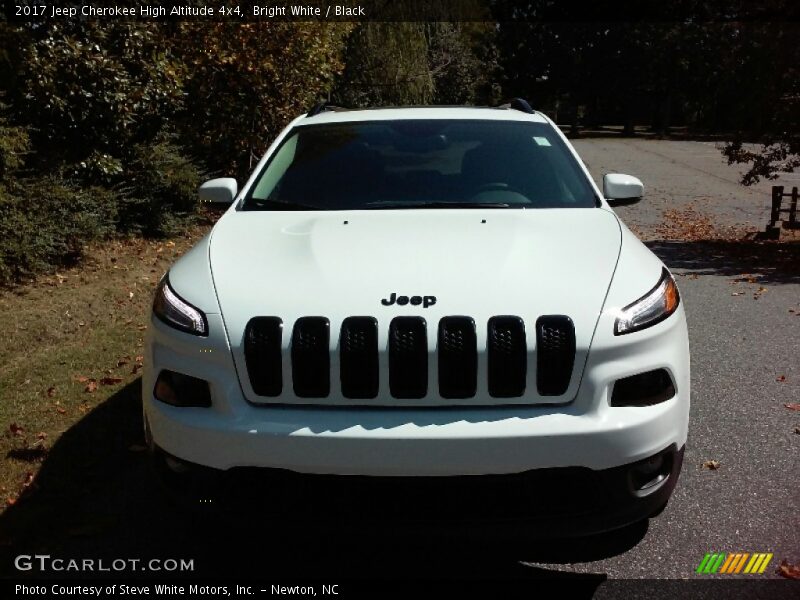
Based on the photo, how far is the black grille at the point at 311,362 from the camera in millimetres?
2752

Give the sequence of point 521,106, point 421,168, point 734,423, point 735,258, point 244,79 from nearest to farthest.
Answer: point 421,168 < point 734,423 < point 521,106 < point 735,258 < point 244,79

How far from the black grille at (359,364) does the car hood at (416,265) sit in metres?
0.05

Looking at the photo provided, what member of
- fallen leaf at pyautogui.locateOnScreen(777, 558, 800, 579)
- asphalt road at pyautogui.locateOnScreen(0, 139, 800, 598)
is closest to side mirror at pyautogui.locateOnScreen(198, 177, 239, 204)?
asphalt road at pyautogui.locateOnScreen(0, 139, 800, 598)

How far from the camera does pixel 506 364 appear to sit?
8.99 feet

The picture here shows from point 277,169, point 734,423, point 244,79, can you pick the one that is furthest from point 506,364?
point 244,79

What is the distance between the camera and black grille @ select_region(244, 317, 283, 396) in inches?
110

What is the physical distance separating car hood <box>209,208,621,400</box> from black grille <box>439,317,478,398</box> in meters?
0.06

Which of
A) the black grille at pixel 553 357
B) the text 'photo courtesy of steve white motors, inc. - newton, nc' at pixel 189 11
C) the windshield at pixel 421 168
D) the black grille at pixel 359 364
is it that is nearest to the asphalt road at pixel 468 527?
the black grille at pixel 359 364

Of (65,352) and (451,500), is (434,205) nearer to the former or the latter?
(451,500)

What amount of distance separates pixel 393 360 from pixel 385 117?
2439 millimetres

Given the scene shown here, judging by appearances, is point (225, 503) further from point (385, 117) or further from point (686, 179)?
point (686, 179)

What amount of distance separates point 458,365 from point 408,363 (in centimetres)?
16

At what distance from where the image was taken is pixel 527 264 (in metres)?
3.12

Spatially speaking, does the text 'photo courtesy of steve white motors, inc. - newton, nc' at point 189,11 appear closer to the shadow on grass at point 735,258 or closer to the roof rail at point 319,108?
the roof rail at point 319,108
